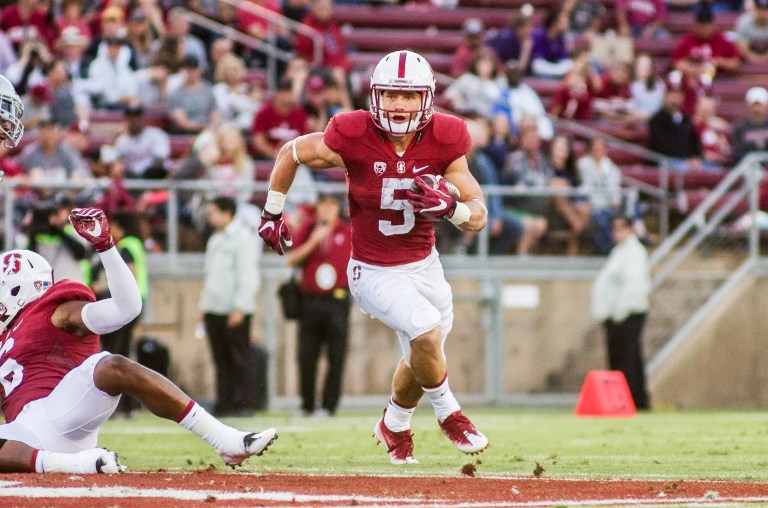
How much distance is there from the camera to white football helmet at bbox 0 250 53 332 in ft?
22.5

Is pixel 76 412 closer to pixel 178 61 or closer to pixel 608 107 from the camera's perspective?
pixel 178 61

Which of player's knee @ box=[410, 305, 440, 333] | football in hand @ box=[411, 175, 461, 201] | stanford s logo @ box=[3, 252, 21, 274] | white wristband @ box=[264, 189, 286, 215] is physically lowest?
player's knee @ box=[410, 305, 440, 333]

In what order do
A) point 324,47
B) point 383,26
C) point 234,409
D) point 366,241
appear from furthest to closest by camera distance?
1. point 383,26
2. point 324,47
3. point 234,409
4. point 366,241

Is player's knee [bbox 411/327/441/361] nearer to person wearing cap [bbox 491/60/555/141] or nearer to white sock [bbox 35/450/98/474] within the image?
white sock [bbox 35/450/98/474]

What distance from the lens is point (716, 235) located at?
594 inches

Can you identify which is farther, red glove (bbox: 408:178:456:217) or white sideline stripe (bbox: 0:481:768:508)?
red glove (bbox: 408:178:456:217)

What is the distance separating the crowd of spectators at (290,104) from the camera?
46.1 feet

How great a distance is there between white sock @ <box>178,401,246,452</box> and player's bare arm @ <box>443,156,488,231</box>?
5.01ft

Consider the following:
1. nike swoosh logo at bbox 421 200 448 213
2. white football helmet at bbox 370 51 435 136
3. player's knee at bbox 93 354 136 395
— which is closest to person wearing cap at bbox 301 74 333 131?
white football helmet at bbox 370 51 435 136

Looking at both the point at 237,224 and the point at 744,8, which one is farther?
the point at 744,8

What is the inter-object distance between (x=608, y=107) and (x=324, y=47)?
345 centimetres

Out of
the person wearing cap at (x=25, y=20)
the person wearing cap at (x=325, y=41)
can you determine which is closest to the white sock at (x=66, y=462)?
the person wearing cap at (x=25, y=20)

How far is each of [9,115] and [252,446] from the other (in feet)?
6.66

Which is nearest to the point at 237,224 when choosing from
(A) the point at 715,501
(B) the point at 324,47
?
(B) the point at 324,47
